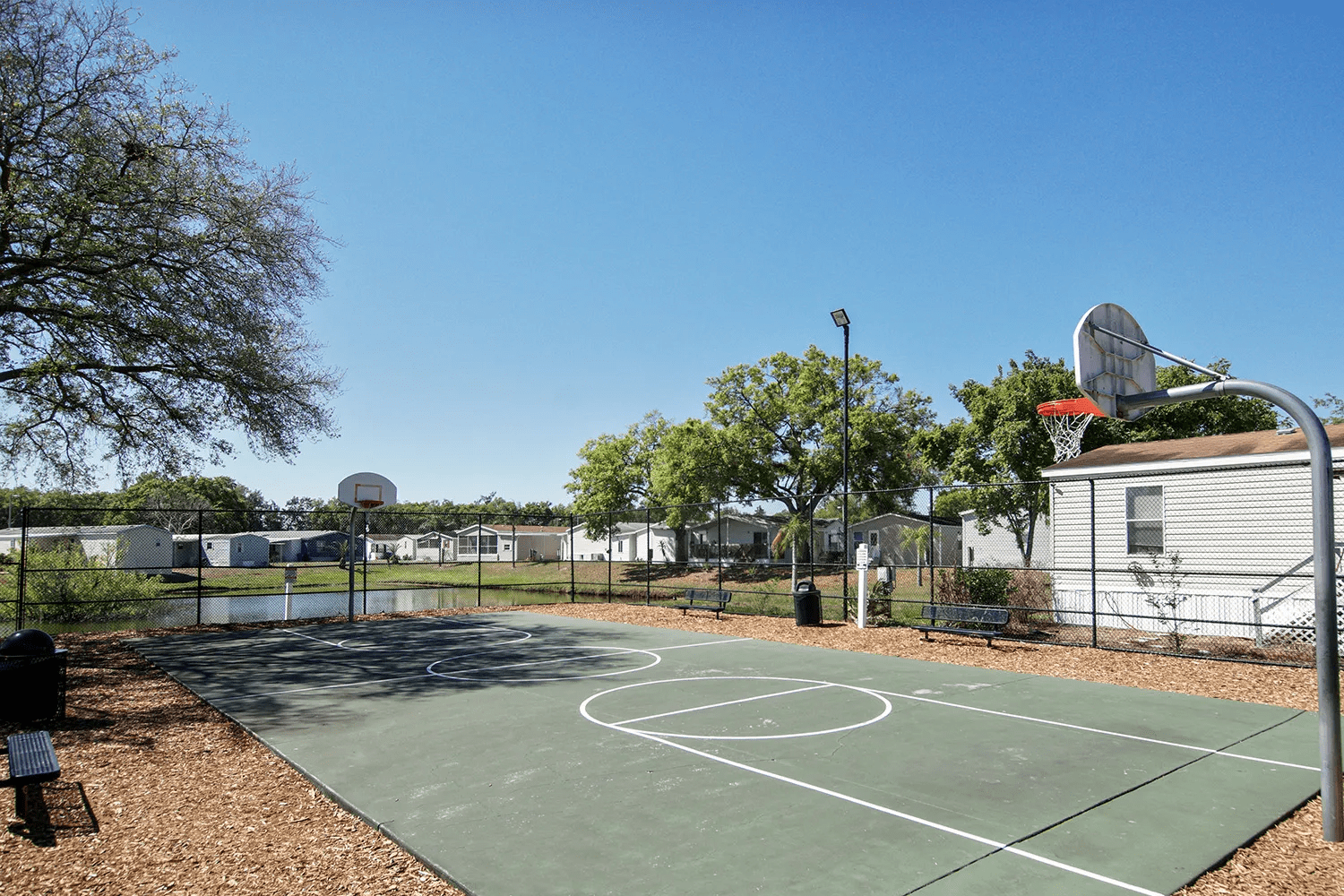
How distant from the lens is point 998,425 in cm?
3247

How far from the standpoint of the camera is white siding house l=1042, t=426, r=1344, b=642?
1450 cm

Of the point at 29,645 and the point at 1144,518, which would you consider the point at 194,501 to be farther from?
the point at 1144,518

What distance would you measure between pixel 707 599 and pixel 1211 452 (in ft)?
37.8

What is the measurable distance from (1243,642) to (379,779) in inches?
580

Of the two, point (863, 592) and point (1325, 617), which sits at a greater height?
point (1325, 617)

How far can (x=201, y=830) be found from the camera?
5328 millimetres

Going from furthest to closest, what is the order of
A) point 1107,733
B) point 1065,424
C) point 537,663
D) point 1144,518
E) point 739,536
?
point 739,536 < point 1065,424 < point 1144,518 < point 537,663 < point 1107,733

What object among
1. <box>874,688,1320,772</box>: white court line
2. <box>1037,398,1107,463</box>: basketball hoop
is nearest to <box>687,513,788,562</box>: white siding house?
A: <box>1037,398,1107,463</box>: basketball hoop

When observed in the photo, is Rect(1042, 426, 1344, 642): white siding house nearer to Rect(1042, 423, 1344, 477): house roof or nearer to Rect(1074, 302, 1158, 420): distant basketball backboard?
Rect(1042, 423, 1344, 477): house roof

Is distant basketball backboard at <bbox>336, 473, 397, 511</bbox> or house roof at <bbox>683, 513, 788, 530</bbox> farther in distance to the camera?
house roof at <bbox>683, 513, 788, 530</bbox>

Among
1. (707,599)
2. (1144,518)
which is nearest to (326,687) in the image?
(707,599)

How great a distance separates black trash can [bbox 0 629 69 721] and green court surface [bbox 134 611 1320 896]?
1.64m

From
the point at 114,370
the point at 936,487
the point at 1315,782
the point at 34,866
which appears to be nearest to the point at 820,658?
the point at 936,487

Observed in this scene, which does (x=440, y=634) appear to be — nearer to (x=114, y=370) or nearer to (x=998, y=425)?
(x=114, y=370)
